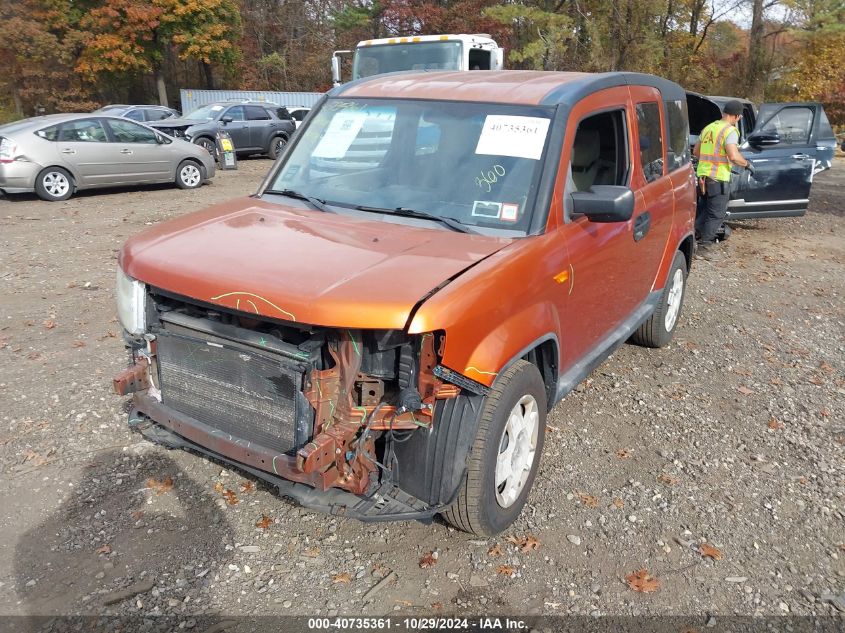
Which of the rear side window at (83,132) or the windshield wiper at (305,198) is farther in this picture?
the rear side window at (83,132)

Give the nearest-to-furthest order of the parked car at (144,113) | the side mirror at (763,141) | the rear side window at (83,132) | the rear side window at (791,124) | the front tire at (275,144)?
the side mirror at (763,141) → the rear side window at (791,124) → the rear side window at (83,132) → the front tire at (275,144) → the parked car at (144,113)

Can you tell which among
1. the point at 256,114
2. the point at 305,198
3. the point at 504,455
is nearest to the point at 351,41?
the point at 256,114

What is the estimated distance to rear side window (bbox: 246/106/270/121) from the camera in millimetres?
20000

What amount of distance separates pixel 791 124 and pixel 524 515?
382 inches

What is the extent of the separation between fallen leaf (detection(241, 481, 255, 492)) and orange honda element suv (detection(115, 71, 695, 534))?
60cm

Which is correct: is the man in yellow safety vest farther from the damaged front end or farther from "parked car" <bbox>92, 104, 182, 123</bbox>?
"parked car" <bbox>92, 104, 182, 123</bbox>

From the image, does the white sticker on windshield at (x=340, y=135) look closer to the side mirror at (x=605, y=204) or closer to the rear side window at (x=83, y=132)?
the side mirror at (x=605, y=204)

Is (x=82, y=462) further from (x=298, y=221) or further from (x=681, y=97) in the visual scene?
(x=681, y=97)

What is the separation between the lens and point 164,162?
1409cm

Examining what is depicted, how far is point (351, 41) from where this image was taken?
45.2 m

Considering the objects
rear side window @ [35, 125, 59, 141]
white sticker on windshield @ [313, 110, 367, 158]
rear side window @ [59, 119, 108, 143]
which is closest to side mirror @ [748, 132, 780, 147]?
white sticker on windshield @ [313, 110, 367, 158]

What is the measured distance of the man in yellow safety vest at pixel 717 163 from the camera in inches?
326

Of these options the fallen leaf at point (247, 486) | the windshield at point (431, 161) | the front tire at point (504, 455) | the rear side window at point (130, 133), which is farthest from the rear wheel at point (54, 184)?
the front tire at point (504, 455)

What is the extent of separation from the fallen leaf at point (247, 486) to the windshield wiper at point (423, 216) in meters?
1.69
